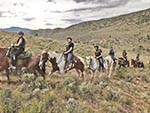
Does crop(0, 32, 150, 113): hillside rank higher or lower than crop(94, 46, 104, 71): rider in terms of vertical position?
lower

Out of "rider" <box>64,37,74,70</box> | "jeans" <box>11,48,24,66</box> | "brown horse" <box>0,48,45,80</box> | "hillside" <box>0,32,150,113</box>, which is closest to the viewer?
"hillside" <box>0,32,150,113</box>

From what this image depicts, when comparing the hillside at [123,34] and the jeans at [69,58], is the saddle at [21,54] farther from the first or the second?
the hillside at [123,34]

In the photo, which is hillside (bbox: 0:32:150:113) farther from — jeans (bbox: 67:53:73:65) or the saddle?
jeans (bbox: 67:53:73:65)

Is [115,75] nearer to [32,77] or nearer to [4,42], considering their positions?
[32,77]

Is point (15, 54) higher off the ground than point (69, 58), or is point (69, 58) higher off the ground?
point (15, 54)

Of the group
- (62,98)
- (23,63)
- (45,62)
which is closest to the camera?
(62,98)

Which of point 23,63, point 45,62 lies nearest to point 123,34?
point 45,62

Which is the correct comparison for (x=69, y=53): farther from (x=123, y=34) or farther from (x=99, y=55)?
(x=123, y=34)

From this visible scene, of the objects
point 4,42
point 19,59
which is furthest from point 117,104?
point 4,42

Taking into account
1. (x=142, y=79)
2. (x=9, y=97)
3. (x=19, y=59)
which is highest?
(x=19, y=59)

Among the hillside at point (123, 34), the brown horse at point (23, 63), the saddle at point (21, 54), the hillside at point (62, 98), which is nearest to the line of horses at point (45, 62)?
the brown horse at point (23, 63)

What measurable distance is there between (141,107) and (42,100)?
562 centimetres

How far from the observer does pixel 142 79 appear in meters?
24.3

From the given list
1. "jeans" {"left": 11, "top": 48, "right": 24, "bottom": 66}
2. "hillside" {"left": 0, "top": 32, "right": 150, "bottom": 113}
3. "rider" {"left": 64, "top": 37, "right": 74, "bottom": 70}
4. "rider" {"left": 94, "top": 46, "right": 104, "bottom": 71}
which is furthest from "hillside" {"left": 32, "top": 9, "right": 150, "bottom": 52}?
"jeans" {"left": 11, "top": 48, "right": 24, "bottom": 66}
